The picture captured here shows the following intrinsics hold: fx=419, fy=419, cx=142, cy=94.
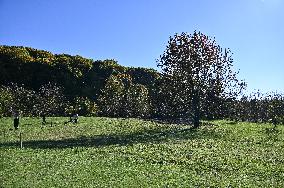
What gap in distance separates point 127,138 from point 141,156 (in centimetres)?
1262

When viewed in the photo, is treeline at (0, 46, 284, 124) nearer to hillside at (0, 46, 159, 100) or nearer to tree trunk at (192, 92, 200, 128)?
hillside at (0, 46, 159, 100)

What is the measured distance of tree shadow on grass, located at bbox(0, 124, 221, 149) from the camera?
4429 cm

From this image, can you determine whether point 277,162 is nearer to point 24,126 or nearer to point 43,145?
point 43,145

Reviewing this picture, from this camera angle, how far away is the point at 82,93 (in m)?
93.4

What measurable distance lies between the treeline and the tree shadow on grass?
53.8ft

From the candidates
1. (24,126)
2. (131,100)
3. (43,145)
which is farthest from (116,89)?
(43,145)

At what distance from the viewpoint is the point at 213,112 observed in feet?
232

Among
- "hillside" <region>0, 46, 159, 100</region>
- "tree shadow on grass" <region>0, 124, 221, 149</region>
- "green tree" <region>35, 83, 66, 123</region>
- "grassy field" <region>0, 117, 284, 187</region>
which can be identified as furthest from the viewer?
"hillside" <region>0, 46, 159, 100</region>

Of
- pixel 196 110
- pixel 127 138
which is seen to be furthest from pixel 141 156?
pixel 196 110

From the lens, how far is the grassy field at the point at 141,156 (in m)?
27.8

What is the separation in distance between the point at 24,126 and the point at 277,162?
35808 mm

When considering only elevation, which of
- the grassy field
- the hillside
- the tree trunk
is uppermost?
the hillside

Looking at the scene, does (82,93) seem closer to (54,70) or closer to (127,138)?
(54,70)

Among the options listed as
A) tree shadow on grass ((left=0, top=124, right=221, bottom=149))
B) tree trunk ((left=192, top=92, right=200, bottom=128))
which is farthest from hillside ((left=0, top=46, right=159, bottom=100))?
tree shadow on grass ((left=0, top=124, right=221, bottom=149))
